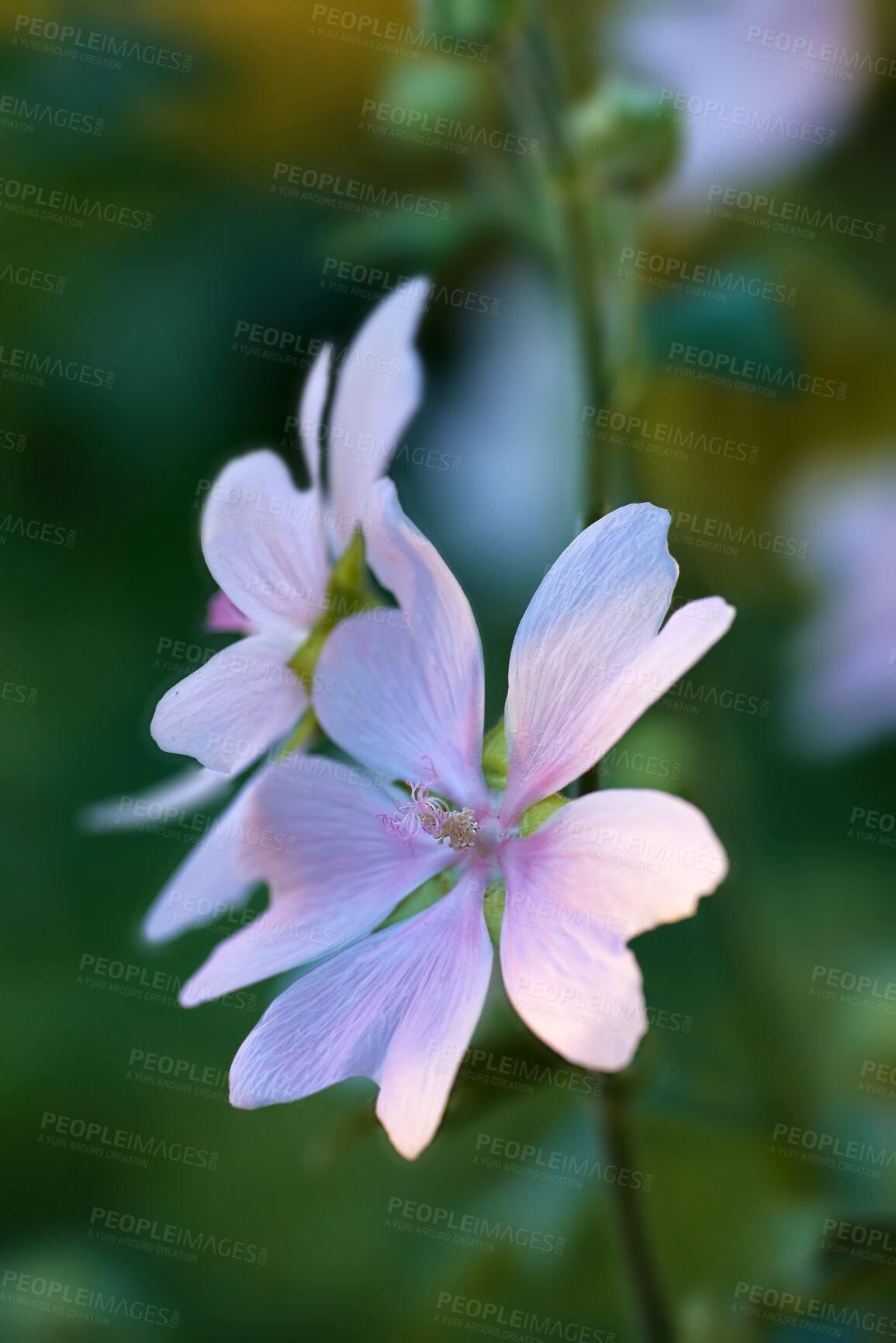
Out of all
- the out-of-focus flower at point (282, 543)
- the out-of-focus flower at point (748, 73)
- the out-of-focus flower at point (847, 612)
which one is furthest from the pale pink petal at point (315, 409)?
the out-of-focus flower at point (748, 73)

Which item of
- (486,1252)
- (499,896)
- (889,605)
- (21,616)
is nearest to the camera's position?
(499,896)

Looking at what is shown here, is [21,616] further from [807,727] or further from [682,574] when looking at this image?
[807,727]

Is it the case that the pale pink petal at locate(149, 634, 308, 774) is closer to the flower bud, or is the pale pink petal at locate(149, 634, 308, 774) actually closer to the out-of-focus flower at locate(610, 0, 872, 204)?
the flower bud

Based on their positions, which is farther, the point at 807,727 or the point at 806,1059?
the point at 807,727

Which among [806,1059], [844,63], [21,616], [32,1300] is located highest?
[844,63]

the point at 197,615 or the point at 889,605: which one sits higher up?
the point at 889,605

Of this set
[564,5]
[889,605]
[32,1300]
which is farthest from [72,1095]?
[564,5]

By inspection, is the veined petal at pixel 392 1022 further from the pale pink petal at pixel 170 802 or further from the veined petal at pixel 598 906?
the pale pink petal at pixel 170 802
